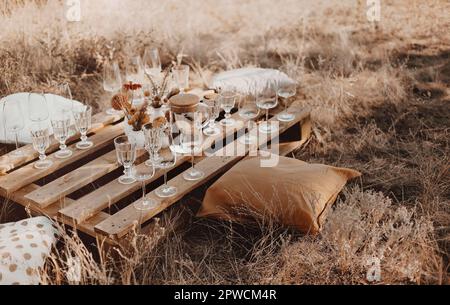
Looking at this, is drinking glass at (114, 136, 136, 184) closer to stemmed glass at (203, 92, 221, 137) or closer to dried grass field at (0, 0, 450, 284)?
dried grass field at (0, 0, 450, 284)

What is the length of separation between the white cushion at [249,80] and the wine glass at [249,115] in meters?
0.16

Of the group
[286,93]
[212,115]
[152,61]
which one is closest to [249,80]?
[286,93]

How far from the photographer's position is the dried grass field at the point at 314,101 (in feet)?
9.11

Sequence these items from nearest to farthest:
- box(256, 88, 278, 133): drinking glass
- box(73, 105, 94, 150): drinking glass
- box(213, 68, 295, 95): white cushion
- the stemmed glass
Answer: box(73, 105, 94, 150): drinking glass
the stemmed glass
box(256, 88, 278, 133): drinking glass
box(213, 68, 295, 95): white cushion

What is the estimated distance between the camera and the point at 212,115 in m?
3.50

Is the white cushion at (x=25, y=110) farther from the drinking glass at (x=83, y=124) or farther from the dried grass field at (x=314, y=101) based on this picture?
the dried grass field at (x=314, y=101)

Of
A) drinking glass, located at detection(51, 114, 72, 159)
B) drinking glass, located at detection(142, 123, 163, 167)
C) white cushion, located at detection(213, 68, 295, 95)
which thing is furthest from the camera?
white cushion, located at detection(213, 68, 295, 95)

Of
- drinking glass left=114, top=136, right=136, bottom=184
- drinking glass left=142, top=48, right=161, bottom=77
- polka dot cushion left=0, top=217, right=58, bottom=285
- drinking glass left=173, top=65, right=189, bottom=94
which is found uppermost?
drinking glass left=142, top=48, right=161, bottom=77

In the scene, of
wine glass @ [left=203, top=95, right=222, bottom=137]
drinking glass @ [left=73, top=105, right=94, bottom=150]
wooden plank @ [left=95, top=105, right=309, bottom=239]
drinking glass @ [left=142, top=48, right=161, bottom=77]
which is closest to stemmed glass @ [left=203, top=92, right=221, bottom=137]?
wine glass @ [left=203, top=95, right=222, bottom=137]

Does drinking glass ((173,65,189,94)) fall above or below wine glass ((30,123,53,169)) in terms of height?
above

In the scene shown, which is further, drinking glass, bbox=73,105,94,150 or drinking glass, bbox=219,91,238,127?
drinking glass, bbox=219,91,238,127

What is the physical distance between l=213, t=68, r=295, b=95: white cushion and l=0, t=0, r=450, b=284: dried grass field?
0.43 m

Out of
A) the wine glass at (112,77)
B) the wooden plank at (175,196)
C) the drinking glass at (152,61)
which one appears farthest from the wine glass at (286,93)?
the wine glass at (112,77)

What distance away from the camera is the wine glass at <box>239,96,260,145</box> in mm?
3568
